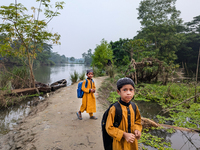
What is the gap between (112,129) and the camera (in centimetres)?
133

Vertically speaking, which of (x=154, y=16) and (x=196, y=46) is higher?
(x=154, y=16)

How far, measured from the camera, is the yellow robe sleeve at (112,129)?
1.29m

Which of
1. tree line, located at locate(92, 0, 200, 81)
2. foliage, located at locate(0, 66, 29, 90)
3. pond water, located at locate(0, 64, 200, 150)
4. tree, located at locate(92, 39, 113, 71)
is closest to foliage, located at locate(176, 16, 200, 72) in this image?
tree line, located at locate(92, 0, 200, 81)

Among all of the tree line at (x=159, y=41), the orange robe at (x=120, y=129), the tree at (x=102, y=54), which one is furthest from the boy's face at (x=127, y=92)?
the tree at (x=102, y=54)

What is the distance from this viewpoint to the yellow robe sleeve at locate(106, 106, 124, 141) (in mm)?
1292

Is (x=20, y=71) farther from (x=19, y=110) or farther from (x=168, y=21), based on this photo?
(x=168, y=21)

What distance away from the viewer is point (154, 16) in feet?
70.7

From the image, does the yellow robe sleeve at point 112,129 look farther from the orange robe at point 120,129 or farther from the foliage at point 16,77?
the foliage at point 16,77

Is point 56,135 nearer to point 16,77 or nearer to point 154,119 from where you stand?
point 154,119

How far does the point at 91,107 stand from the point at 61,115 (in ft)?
3.90

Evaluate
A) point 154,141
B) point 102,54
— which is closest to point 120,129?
point 154,141

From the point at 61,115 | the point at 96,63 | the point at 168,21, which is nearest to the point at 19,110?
the point at 61,115

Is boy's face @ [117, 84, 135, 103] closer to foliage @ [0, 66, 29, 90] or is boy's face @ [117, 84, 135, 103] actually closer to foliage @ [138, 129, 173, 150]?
foliage @ [138, 129, 173, 150]

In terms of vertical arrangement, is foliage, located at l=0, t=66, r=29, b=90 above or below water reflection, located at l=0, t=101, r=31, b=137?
above
